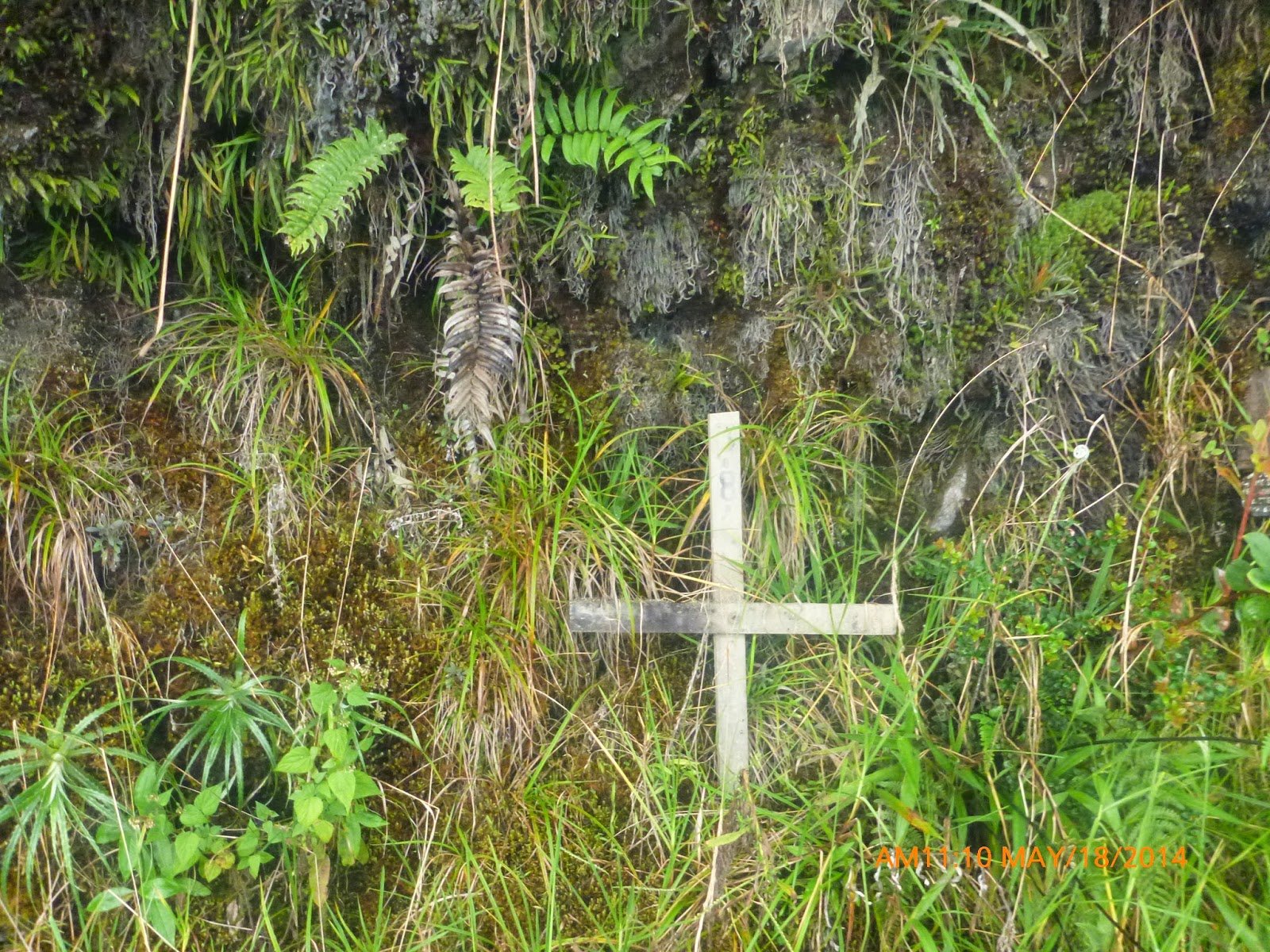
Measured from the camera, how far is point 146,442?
7.72 feet

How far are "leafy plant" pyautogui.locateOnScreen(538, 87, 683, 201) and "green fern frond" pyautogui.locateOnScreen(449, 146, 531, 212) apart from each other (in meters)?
0.13

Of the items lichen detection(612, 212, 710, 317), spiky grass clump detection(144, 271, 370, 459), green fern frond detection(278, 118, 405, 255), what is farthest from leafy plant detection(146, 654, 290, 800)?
lichen detection(612, 212, 710, 317)

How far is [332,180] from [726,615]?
61.4 inches

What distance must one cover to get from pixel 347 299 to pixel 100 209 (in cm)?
71

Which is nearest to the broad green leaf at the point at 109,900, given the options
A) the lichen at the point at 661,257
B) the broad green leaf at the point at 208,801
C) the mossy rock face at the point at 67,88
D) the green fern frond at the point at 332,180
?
the broad green leaf at the point at 208,801

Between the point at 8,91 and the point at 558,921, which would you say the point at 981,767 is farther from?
the point at 8,91

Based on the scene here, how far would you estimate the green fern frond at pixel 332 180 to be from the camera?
1994mm

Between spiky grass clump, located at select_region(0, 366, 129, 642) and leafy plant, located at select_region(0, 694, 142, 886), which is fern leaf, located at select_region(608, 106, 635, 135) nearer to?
spiky grass clump, located at select_region(0, 366, 129, 642)

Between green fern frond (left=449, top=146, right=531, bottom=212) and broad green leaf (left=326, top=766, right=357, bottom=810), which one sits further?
green fern frond (left=449, top=146, right=531, bottom=212)

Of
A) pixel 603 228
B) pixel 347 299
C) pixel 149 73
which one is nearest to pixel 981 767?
pixel 603 228

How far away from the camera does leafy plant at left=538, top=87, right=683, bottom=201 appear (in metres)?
2.13
